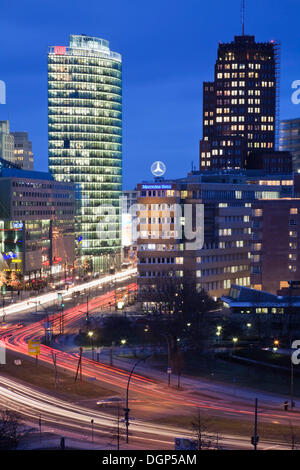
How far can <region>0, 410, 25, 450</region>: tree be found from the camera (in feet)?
178

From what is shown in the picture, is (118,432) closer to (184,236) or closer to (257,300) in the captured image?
(257,300)

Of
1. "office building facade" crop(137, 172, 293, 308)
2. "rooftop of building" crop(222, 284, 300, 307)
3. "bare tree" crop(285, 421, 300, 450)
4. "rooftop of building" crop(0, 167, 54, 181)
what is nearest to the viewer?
"bare tree" crop(285, 421, 300, 450)

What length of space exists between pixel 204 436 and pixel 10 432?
16087mm

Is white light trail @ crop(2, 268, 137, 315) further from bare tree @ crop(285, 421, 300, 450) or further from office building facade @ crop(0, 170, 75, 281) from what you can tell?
bare tree @ crop(285, 421, 300, 450)

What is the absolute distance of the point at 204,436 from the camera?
191 feet

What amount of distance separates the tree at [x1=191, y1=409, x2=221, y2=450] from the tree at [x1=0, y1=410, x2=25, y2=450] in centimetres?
1447

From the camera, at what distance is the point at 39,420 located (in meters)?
61.5

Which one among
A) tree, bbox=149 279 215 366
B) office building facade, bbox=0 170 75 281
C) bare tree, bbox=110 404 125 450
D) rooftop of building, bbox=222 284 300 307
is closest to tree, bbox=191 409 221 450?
bare tree, bbox=110 404 125 450

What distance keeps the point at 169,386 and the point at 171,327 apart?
16966 mm

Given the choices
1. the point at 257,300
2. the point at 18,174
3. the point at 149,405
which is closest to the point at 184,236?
the point at 257,300
